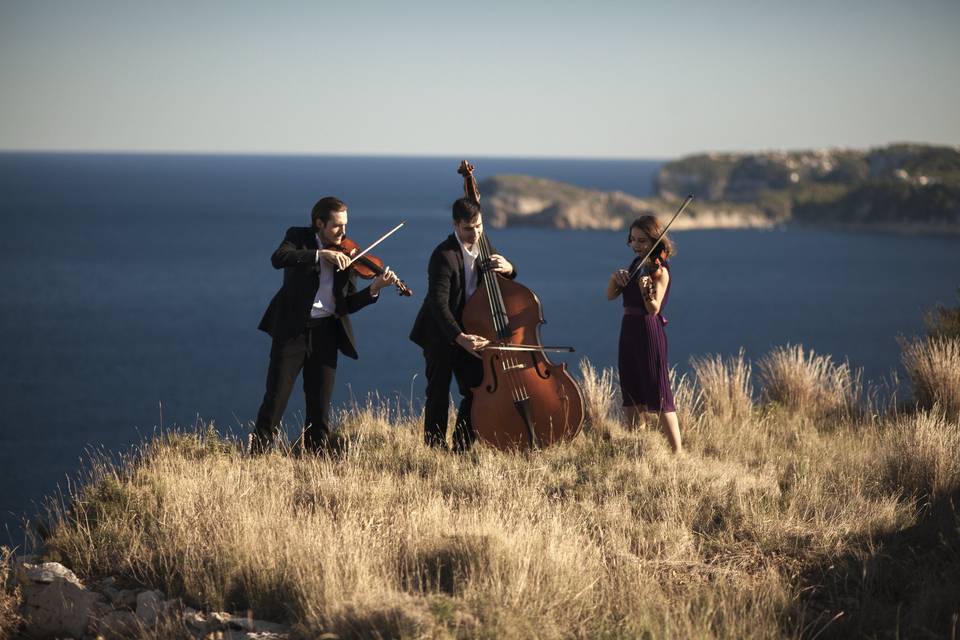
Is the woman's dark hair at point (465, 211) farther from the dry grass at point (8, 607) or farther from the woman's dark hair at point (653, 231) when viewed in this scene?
the dry grass at point (8, 607)

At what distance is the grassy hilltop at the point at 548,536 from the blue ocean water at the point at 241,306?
3.85 m

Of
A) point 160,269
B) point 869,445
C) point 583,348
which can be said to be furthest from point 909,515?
point 160,269

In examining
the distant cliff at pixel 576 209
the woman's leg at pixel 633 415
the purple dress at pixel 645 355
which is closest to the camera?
the purple dress at pixel 645 355

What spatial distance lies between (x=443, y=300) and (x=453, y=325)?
176mm

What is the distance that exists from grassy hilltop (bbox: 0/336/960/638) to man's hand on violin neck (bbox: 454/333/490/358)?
0.66m

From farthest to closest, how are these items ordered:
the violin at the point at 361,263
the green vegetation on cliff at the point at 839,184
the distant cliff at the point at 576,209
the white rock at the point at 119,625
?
1. the distant cliff at the point at 576,209
2. the green vegetation on cliff at the point at 839,184
3. the violin at the point at 361,263
4. the white rock at the point at 119,625

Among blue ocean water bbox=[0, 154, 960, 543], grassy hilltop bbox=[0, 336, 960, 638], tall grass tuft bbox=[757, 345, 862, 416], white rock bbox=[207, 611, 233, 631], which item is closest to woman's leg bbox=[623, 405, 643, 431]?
grassy hilltop bbox=[0, 336, 960, 638]

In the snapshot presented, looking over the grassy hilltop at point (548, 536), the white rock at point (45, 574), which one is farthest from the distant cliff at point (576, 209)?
the white rock at point (45, 574)

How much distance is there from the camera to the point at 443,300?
5727mm

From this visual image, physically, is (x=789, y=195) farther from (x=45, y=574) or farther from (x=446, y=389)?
(x=45, y=574)

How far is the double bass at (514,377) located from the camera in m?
5.75

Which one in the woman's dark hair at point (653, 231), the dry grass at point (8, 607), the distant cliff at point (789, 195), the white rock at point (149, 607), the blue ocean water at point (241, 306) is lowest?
the blue ocean water at point (241, 306)

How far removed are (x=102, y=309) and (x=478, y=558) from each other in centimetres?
4945

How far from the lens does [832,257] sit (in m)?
79.9
